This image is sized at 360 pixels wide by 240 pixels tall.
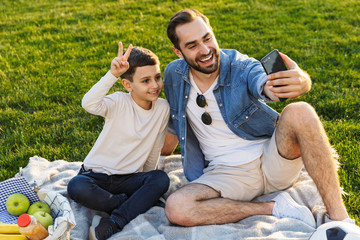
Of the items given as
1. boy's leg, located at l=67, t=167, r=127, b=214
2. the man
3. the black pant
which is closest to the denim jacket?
the man

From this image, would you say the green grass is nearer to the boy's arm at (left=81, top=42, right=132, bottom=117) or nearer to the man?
the man

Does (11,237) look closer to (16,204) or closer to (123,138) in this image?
(16,204)

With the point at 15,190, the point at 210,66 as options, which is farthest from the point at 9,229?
the point at 210,66

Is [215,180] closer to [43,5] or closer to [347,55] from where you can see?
[347,55]

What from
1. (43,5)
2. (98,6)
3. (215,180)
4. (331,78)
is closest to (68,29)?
(98,6)

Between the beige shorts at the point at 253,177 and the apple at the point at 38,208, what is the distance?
1.28 metres

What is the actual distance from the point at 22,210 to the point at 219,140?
1.76 metres

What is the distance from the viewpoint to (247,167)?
11.4 feet

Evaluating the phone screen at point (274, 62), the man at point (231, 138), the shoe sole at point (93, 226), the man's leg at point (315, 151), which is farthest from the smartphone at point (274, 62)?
the shoe sole at point (93, 226)

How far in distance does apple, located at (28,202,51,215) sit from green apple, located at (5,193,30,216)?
8 cm

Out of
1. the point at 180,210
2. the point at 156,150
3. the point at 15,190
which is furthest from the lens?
the point at 156,150

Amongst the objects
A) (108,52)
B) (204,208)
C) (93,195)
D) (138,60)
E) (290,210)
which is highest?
(138,60)

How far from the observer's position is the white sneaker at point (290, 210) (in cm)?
313

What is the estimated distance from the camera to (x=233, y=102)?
135 inches
